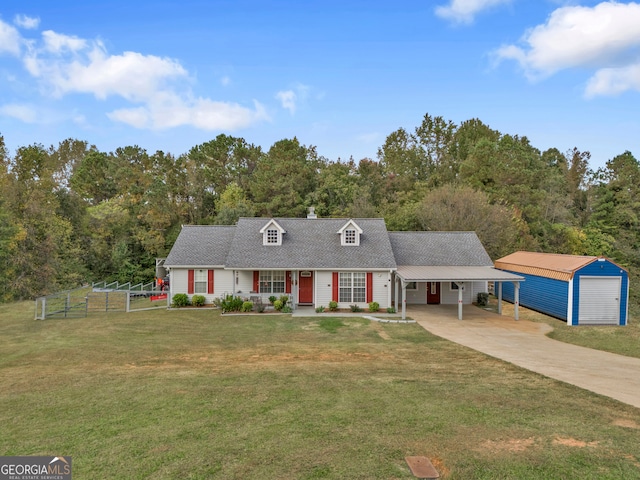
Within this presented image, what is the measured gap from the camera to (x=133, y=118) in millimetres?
31281

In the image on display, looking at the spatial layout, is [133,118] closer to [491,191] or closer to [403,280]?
[403,280]

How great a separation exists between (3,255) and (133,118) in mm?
14004

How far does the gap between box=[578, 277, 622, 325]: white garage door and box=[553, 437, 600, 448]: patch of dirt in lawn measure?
14538mm

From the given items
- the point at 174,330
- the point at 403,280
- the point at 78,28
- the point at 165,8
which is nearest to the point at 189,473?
the point at 174,330

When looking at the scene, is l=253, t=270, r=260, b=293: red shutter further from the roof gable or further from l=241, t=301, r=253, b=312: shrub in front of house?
the roof gable

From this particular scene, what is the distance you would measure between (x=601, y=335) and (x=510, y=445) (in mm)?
13727

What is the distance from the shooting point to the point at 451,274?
818 inches

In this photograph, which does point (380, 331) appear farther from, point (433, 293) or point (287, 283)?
point (433, 293)

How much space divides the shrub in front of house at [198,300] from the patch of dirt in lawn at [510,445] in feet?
62.0

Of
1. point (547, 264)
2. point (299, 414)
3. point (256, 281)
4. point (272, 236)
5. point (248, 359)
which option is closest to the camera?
point (299, 414)

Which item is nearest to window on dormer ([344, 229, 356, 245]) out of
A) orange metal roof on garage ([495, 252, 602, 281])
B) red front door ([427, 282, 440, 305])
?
red front door ([427, 282, 440, 305])

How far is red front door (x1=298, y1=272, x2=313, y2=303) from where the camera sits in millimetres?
22734

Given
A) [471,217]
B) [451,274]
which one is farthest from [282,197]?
[451,274]

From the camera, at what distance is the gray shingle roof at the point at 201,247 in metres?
22.9
